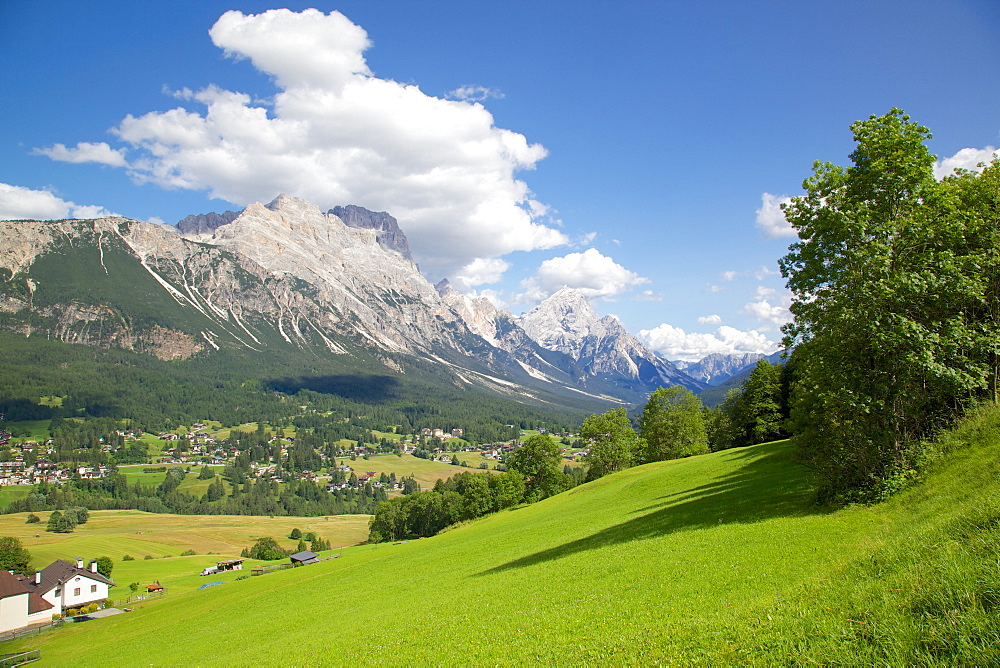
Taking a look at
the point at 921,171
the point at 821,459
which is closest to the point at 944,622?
the point at 821,459

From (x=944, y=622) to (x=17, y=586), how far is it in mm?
86225

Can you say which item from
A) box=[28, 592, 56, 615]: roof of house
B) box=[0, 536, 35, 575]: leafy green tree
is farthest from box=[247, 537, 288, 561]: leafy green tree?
Answer: box=[28, 592, 56, 615]: roof of house

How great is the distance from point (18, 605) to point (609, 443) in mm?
81532

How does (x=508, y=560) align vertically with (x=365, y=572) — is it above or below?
above

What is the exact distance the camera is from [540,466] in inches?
3686

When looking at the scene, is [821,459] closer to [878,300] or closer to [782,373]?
[878,300]

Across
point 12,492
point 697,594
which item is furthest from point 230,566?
point 12,492

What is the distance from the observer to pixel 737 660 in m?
8.51

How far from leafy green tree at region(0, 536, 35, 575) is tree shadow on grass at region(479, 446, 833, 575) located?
290 ft

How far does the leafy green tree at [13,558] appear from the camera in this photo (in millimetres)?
72500

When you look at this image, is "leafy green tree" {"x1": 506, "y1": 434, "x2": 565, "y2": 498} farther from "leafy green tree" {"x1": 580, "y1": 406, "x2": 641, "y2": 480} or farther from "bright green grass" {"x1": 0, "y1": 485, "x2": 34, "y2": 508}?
"bright green grass" {"x1": 0, "y1": 485, "x2": 34, "y2": 508}

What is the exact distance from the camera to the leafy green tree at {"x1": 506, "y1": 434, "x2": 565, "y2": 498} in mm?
92812

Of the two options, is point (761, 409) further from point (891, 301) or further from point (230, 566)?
point (230, 566)

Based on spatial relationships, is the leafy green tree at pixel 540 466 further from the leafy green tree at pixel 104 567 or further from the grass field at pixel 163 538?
the leafy green tree at pixel 104 567
